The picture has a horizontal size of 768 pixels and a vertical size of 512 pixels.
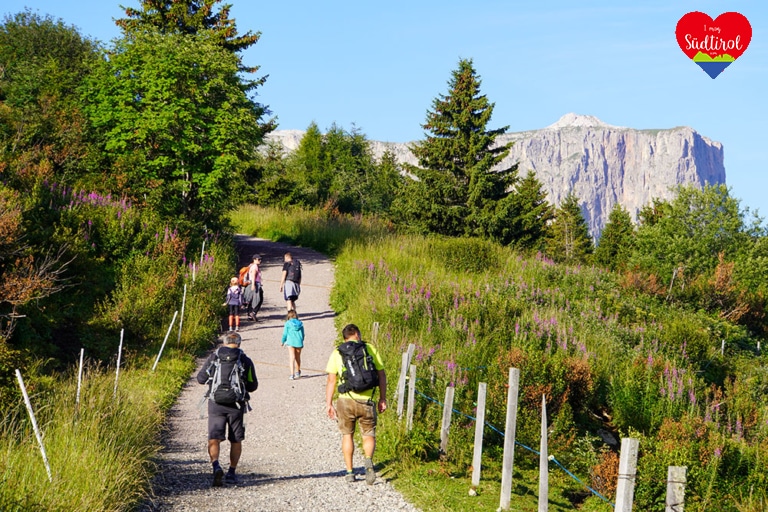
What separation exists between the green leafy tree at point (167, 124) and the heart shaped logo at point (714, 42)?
1352cm

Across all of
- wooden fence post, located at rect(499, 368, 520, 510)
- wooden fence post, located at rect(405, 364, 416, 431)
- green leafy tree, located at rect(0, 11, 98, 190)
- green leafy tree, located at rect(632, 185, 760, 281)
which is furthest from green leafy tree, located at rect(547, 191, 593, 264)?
wooden fence post, located at rect(499, 368, 520, 510)

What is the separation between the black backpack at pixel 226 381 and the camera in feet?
26.9

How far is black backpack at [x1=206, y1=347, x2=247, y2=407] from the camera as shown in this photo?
26.9 ft

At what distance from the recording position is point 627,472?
5719 millimetres

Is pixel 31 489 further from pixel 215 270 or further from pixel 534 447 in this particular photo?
pixel 215 270

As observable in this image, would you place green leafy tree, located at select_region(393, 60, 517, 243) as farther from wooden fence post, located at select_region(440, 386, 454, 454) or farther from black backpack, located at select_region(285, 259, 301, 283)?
wooden fence post, located at select_region(440, 386, 454, 454)

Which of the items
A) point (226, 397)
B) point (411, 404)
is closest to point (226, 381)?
point (226, 397)

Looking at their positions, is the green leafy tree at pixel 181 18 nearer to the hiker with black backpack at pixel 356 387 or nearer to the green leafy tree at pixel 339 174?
the green leafy tree at pixel 339 174

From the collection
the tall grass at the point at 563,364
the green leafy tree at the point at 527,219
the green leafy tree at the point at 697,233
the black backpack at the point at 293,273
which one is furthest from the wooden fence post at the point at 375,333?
the green leafy tree at the point at 697,233

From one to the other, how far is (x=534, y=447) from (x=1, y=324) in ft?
31.2

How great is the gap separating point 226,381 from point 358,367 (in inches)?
60.1

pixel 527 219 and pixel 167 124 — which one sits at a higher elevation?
pixel 167 124

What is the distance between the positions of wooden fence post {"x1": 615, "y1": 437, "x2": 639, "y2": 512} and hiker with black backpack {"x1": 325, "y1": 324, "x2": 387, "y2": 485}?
10.5 feet

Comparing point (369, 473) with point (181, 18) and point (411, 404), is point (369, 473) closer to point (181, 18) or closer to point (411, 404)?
point (411, 404)
